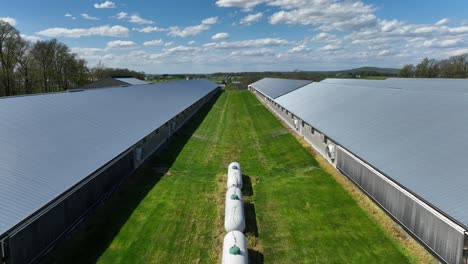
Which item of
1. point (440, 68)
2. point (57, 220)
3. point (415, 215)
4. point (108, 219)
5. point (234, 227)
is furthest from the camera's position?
point (440, 68)

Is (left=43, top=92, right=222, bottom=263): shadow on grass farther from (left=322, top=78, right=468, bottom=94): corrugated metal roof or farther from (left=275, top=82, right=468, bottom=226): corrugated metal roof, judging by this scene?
(left=322, top=78, right=468, bottom=94): corrugated metal roof

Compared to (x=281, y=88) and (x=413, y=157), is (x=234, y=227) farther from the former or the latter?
(x=281, y=88)

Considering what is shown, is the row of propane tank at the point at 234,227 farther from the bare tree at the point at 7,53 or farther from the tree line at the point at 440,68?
the tree line at the point at 440,68

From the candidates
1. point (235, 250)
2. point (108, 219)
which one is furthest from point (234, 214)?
point (108, 219)

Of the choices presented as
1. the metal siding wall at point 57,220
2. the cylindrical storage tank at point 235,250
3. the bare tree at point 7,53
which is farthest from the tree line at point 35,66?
the cylindrical storage tank at point 235,250

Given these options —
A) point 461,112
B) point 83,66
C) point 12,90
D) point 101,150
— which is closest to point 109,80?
point 12,90

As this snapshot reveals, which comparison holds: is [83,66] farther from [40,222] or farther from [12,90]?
[40,222]
